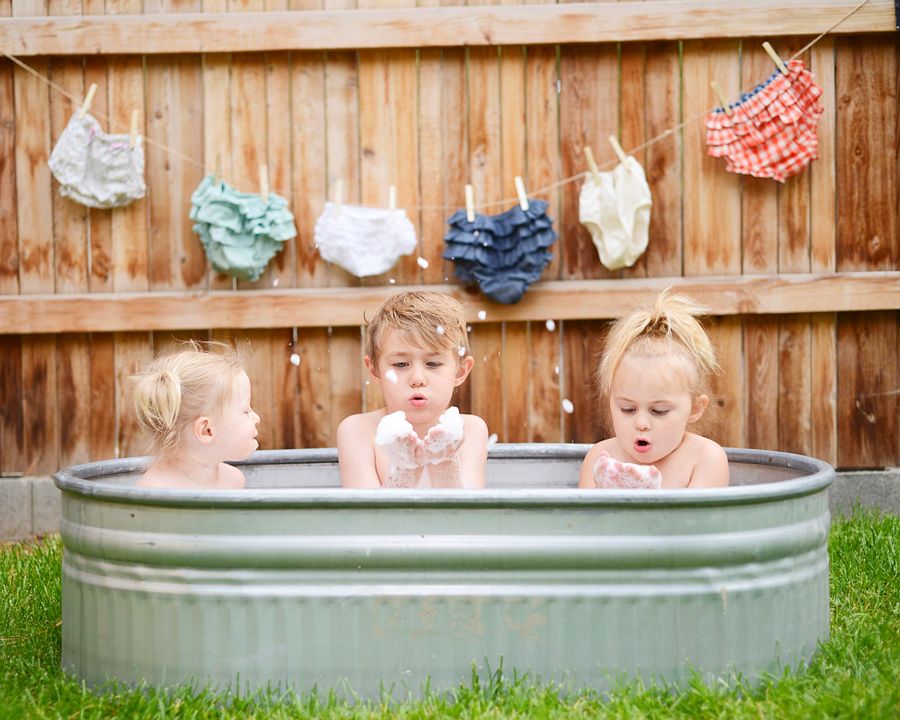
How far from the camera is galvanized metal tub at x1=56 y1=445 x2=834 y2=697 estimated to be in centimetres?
189

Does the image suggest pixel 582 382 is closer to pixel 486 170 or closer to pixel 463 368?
pixel 486 170

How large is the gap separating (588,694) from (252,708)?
0.58 meters

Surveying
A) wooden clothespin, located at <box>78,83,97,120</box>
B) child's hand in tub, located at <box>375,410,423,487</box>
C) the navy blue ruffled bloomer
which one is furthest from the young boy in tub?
wooden clothespin, located at <box>78,83,97,120</box>

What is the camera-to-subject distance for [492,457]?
9.28 ft

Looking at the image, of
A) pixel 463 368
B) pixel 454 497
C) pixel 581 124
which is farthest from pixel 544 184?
pixel 454 497

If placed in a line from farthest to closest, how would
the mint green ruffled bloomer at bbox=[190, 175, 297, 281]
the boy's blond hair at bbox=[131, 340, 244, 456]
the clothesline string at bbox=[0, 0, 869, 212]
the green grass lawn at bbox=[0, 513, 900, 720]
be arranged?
1. the clothesline string at bbox=[0, 0, 869, 212]
2. the mint green ruffled bloomer at bbox=[190, 175, 297, 281]
3. the boy's blond hair at bbox=[131, 340, 244, 456]
4. the green grass lawn at bbox=[0, 513, 900, 720]

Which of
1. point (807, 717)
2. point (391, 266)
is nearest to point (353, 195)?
point (391, 266)

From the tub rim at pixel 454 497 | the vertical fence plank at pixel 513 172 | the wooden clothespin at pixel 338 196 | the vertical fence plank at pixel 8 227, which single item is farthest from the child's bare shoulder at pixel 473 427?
the vertical fence plank at pixel 8 227

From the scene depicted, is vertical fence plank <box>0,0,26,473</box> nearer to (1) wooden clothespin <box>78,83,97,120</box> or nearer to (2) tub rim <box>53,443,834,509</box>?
(1) wooden clothespin <box>78,83,97,120</box>

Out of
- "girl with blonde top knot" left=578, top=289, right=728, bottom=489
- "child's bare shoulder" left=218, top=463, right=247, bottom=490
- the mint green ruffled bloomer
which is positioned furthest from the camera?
the mint green ruffled bloomer

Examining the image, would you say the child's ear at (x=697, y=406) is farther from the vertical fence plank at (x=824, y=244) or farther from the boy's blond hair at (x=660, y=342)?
the vertical fence plank at (x=824, y=244)

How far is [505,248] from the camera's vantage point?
141 inches

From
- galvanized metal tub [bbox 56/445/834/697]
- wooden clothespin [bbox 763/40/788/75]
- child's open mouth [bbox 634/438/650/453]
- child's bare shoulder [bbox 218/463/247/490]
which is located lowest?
galvanized metal tub [bbox 56/445/834/697]

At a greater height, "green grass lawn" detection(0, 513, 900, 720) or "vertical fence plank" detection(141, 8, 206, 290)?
"vertical fence plank" detection(141, 8, 206, 290)
